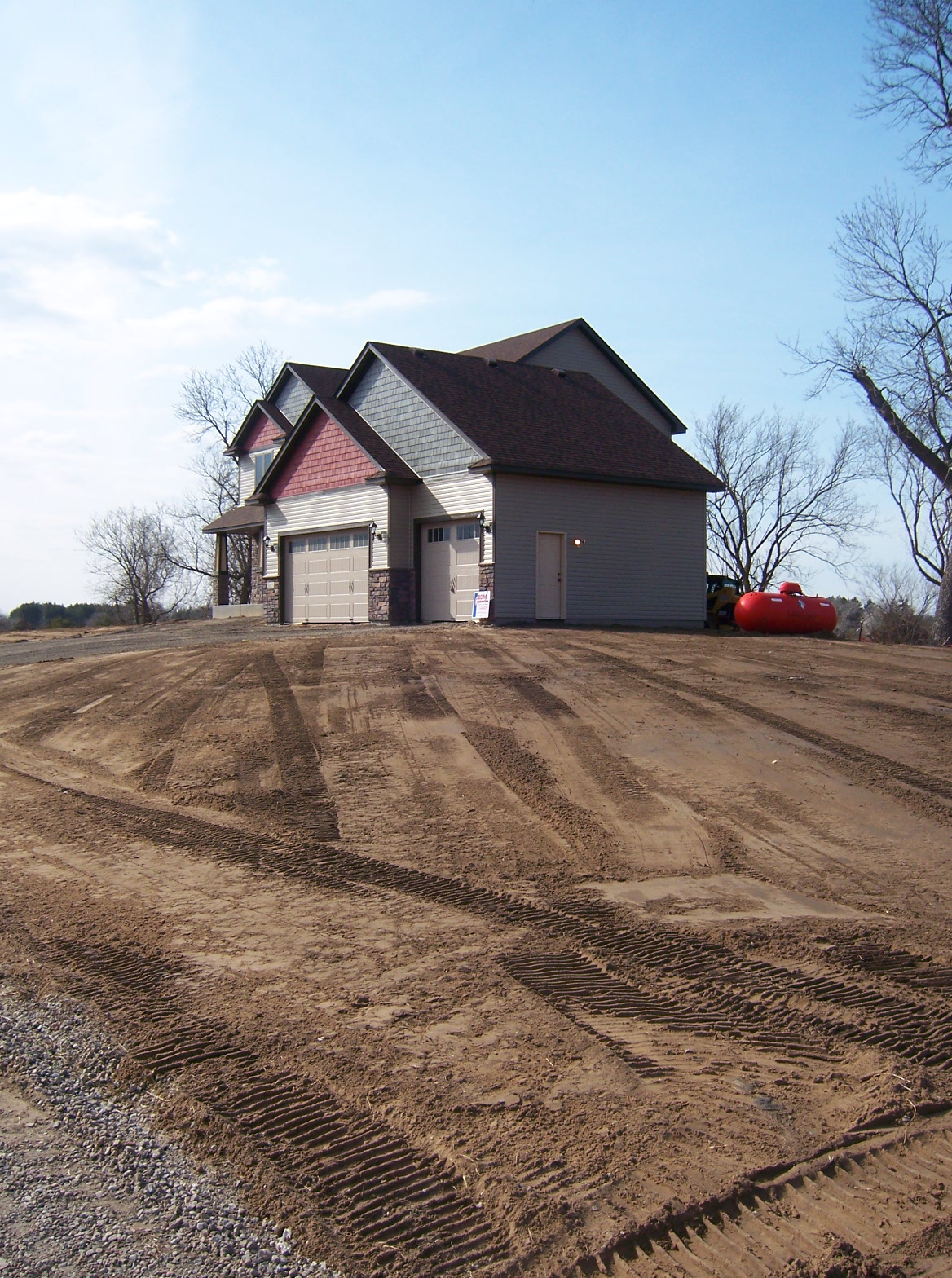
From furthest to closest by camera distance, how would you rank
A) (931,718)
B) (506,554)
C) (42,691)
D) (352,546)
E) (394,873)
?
(352,546)
(506,554)
(42,691)
(931,718)
(394,873)

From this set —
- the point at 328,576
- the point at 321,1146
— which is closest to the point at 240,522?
the point at 328,576

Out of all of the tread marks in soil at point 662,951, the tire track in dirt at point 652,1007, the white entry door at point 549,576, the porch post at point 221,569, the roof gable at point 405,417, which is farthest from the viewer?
the porch post at point 221,569

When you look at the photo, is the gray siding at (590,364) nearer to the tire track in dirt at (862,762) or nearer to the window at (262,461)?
the window at (262,461)

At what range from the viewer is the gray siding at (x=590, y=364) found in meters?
31.8

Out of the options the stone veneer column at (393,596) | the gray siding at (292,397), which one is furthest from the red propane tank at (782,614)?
the gray siding at (292,397)

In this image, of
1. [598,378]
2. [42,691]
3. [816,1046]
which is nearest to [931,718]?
[816,1046]

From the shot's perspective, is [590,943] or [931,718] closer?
[590,943]

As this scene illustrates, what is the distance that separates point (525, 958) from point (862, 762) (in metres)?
5.84

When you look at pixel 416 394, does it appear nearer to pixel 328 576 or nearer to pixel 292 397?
pixel 328 576

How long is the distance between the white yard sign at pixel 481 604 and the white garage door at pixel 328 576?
3.69 metres

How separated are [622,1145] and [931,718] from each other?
9746 millimetres

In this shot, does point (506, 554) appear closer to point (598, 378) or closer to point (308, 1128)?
point (598, 378)

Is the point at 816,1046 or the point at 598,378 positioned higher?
the point at 598,378

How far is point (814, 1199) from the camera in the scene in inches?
140
